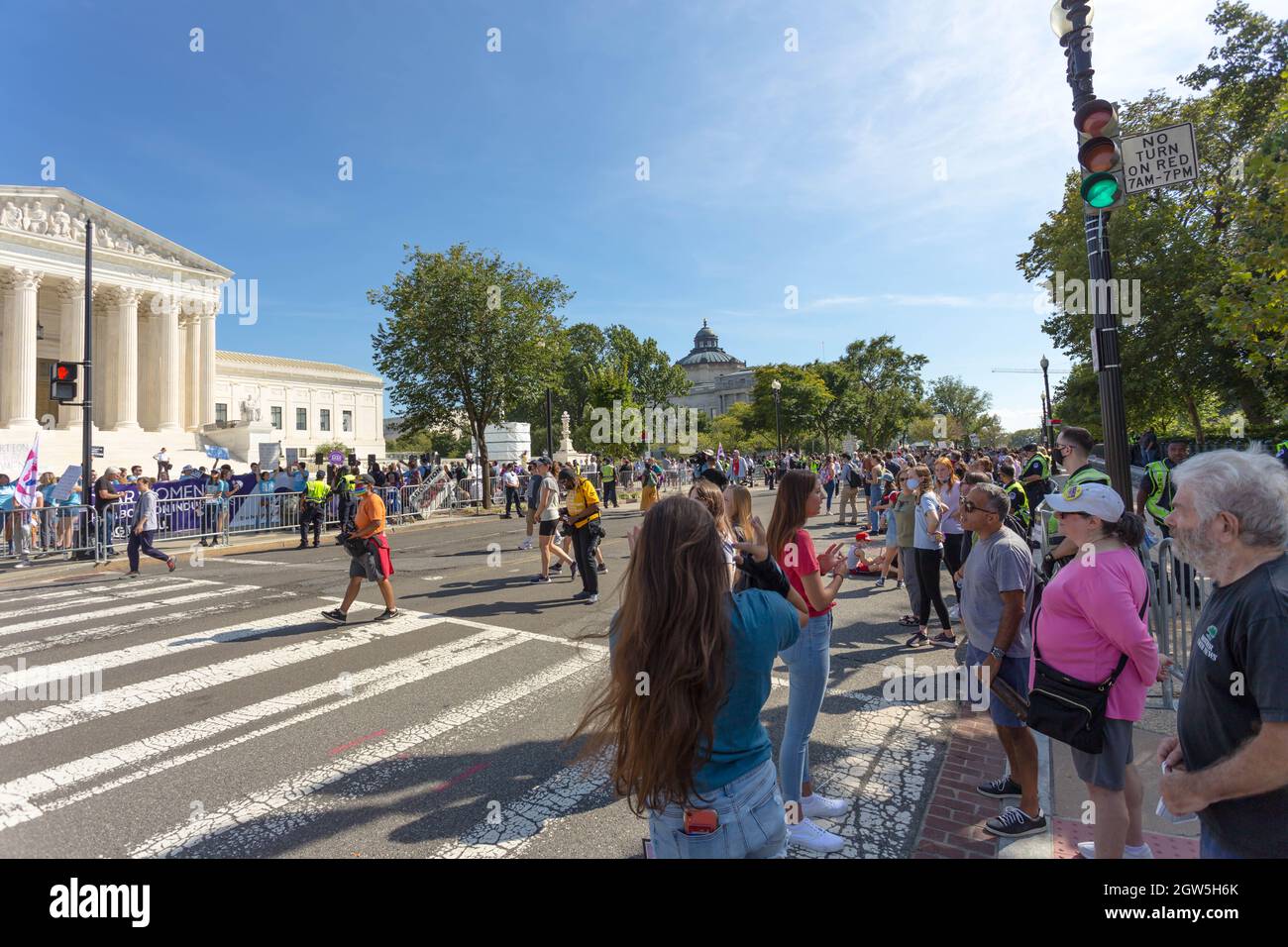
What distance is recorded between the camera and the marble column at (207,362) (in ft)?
152

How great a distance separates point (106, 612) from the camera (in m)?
8.94

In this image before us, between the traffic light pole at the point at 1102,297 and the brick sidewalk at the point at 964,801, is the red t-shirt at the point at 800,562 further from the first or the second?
the traffic light pole at the point at 1102,297

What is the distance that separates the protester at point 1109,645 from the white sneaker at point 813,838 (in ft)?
3.64

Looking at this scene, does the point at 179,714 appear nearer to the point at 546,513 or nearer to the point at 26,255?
the point at 546,513

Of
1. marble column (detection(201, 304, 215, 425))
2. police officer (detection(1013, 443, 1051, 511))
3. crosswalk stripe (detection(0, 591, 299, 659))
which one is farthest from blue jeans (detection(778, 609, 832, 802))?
marble column (detection(201, 304, 215, 425))

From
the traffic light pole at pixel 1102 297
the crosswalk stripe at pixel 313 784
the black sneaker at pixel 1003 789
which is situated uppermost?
the traffic light pole at pixel 1102 297

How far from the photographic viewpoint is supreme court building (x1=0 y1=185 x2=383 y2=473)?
1447 inches

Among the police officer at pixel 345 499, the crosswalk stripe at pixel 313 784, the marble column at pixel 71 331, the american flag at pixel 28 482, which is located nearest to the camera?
the crosswalk stripe at pixel 313 784

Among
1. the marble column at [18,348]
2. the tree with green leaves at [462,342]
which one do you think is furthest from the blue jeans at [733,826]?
the marble column at [18,348]

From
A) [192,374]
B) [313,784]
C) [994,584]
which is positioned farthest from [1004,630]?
[192,374]

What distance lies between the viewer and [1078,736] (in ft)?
9.18

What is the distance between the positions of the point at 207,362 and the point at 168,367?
3.25 metres

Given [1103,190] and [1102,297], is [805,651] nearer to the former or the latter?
[1102,297]
